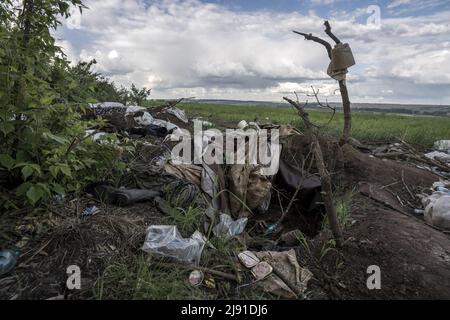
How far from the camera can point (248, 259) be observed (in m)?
2.28

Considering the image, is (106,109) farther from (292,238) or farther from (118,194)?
(292,238)

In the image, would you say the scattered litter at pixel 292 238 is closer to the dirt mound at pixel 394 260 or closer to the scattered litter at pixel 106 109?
the dirt mound at pixel 394 260

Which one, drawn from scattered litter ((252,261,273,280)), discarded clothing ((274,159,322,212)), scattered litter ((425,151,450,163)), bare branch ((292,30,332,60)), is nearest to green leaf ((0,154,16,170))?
scattered litter ((252,261,273,280))

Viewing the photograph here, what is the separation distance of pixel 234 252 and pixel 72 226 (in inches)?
42.2

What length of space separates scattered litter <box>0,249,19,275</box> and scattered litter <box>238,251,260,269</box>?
1358mm

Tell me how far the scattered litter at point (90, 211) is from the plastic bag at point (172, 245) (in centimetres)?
50

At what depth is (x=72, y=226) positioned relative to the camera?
7.29ft

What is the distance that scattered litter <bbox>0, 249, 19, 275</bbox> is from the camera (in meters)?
1.96

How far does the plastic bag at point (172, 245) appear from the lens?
86.7 inches

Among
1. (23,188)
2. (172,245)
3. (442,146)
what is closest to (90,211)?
(23,188)

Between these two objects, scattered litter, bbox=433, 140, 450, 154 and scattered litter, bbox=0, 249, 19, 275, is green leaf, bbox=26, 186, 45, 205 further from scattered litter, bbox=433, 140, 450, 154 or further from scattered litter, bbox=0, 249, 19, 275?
scattered litter, bbox=433, 140, 450, 154

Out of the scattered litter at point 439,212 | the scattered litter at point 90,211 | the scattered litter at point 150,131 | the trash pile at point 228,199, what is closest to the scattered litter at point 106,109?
the scattered litter at point 150,131
